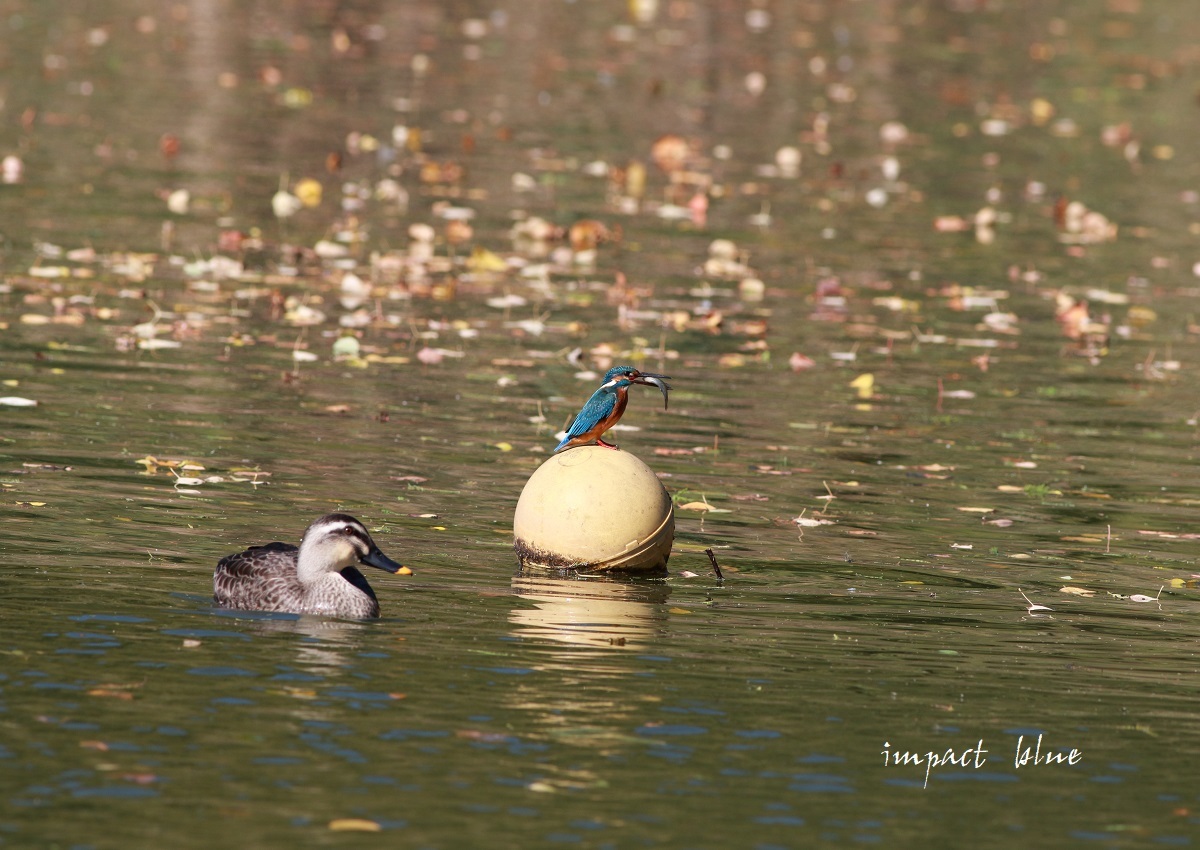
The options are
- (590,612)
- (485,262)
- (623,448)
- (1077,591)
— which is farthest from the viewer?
(485,262)

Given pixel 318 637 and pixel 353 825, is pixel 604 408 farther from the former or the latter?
pixel 353 825

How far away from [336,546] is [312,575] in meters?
0.24

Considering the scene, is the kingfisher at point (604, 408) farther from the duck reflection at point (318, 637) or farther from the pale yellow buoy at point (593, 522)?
the duck reflection at point (318, 637)

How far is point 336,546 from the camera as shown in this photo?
10.8 m

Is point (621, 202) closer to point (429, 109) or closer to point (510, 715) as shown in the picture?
point (429, 109)

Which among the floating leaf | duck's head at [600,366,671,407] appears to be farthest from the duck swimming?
the floating leaf

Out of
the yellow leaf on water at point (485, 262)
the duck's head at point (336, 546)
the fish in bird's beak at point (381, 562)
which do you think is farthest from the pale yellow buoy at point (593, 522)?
the yellow leaf on water at point (485, 262)

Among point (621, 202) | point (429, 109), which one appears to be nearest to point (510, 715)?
point (621, 202)

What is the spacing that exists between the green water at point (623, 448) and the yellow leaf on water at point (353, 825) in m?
0.01

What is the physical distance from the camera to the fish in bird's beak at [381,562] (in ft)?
35.9

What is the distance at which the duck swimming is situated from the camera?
35.1 feet

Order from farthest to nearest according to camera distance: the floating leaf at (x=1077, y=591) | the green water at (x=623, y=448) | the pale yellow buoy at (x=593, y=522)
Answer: the pale yellow buoy at (x=593, y=522), the floating leaf at (x=1077, y=591), the green water at (x=623, y=448)

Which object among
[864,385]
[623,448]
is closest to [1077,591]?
[623,448]

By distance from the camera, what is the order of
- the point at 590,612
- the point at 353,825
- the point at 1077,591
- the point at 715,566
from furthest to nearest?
the point at 1077,591
the point at 715,566
the point at 590,612
the point at 353,825
